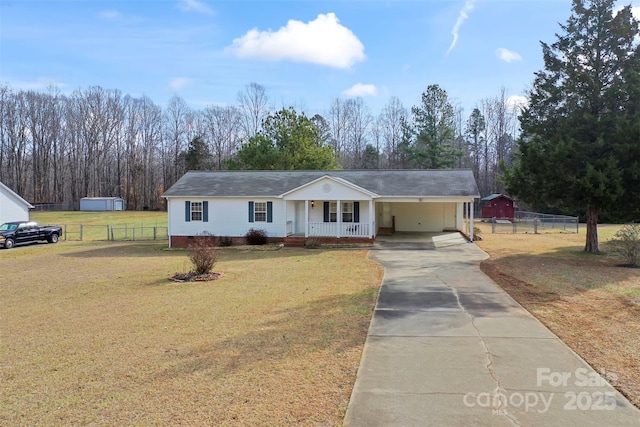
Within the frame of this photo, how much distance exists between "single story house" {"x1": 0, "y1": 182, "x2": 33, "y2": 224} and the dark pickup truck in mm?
7188

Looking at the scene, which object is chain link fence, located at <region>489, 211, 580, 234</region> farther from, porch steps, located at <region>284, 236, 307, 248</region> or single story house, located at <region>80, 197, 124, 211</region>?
single story house, located at <region>80, 197, 124, 211</region>

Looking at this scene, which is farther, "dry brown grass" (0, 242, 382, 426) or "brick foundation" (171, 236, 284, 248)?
"brick foundation" (171, 236, 284, 248)

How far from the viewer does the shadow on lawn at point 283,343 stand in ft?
19.0

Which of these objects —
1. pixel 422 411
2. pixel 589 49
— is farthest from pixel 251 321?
pixel 589 49

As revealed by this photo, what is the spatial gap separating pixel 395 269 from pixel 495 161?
53716mm

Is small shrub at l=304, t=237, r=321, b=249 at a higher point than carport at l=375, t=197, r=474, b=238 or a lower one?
lower

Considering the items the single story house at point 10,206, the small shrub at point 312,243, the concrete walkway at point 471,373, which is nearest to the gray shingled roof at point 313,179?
the small shrub at point 312,243

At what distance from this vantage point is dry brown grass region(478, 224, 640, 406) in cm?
604

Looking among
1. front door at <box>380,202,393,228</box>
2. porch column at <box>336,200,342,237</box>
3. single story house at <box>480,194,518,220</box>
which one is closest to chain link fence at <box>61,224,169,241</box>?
porch column at <box>336,200,342,237</box>

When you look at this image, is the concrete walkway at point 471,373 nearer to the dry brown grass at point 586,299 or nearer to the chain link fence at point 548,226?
the dry brown grass at point 586,299

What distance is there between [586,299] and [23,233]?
94.7ft

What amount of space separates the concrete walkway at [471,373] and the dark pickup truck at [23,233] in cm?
2460

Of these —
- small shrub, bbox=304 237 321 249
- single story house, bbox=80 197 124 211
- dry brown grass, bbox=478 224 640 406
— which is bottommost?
dry brown grass, bbox=478 224 640 406

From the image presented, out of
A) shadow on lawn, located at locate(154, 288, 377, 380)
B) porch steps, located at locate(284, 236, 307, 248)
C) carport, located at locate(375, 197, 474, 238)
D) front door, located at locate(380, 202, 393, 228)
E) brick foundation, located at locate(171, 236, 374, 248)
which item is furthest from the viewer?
front door, located at locate(380, 202, 393, 228)
